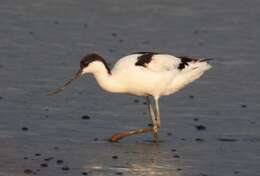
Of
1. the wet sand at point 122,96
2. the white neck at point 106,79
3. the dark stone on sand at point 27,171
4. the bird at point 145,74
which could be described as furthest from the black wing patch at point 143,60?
the dark stone on sand at point 27,171

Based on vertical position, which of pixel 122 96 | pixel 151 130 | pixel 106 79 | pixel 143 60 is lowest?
pixel 151 130

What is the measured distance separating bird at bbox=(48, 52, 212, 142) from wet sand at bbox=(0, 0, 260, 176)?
0.32 m

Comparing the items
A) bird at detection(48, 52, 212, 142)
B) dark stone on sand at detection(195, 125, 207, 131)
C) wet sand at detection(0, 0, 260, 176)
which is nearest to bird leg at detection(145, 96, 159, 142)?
Result: bird at detection(48, 52, 212, 142)

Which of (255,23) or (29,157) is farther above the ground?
(255,23)

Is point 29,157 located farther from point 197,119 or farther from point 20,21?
point 20,21

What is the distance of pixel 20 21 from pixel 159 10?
2470 mm

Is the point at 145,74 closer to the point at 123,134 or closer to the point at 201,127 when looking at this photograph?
the point at 201,127

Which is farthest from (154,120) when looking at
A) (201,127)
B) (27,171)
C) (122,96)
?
(27,171)

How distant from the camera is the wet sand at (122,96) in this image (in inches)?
420

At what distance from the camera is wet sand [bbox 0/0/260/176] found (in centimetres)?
1066

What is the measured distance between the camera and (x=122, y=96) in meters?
13.7

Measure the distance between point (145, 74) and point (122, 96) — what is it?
139 centimetres

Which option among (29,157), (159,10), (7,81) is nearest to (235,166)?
(29,157)

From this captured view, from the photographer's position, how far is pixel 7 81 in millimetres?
13836
